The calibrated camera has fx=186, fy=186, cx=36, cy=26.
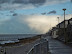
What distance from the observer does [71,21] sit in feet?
156

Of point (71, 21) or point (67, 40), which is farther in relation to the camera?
point (71, 21)

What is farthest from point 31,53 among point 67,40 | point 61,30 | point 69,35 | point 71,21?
point 61,30

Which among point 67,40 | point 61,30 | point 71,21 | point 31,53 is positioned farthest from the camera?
point 61,30

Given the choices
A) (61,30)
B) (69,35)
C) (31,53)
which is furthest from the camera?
(61,30)

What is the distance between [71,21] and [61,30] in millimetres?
12085

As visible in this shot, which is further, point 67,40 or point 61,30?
point 61,30

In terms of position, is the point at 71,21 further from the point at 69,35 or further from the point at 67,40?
the point at 67,40

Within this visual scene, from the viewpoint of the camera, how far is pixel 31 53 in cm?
909

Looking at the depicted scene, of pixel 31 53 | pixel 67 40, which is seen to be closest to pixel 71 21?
pixel 67 40

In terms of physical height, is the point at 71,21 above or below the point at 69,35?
above

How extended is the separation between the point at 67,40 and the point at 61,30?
20723mm

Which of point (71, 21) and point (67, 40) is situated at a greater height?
point (71, 21)

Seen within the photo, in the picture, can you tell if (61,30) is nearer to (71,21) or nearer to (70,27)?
(71,21)

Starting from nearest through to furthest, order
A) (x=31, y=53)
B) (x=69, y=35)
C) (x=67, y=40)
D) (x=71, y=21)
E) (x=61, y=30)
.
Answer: (x=31, y=53), (x=67, y=40), (x=69, y=35), (x=71, y=21), (x=61, y=30)
